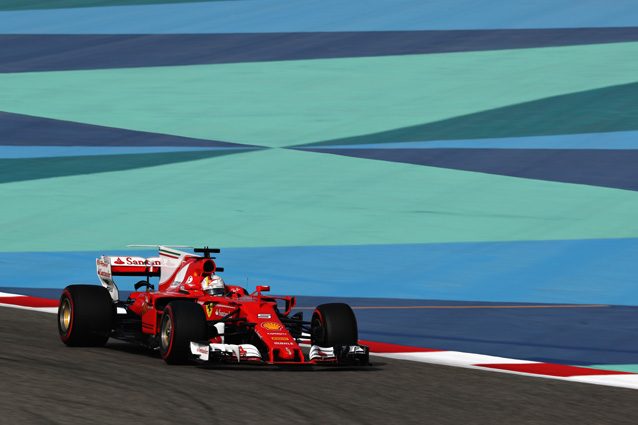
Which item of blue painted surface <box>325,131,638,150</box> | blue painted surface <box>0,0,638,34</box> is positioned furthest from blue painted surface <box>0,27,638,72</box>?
blue painted surface <box>325,131,638,150</box>

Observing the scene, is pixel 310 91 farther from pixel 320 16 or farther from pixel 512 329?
pixel 512 329

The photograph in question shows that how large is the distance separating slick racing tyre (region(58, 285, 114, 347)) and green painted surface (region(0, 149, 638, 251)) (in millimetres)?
5441

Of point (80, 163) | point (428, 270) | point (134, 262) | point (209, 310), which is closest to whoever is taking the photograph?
point (209, 310)

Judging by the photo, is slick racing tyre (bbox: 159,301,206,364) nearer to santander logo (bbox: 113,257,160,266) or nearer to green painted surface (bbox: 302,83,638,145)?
santander logo (bbox: 113,257,160,266)

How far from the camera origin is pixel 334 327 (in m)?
11.3

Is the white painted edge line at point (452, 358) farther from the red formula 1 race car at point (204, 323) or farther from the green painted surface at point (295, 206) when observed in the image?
the green painted surface at point (295, 206)

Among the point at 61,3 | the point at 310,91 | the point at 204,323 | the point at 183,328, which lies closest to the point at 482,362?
the point at 204,323

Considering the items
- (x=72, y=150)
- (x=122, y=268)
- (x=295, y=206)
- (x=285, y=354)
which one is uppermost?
(x=72, y=150)

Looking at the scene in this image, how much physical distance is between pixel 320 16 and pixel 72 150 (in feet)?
31.0

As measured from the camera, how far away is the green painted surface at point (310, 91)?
2353 cm

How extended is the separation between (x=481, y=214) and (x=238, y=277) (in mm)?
4268

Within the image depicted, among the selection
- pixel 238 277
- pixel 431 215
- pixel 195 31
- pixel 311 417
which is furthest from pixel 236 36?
pixel 311 417

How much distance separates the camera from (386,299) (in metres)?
15.1

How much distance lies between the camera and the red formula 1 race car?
10.8m
